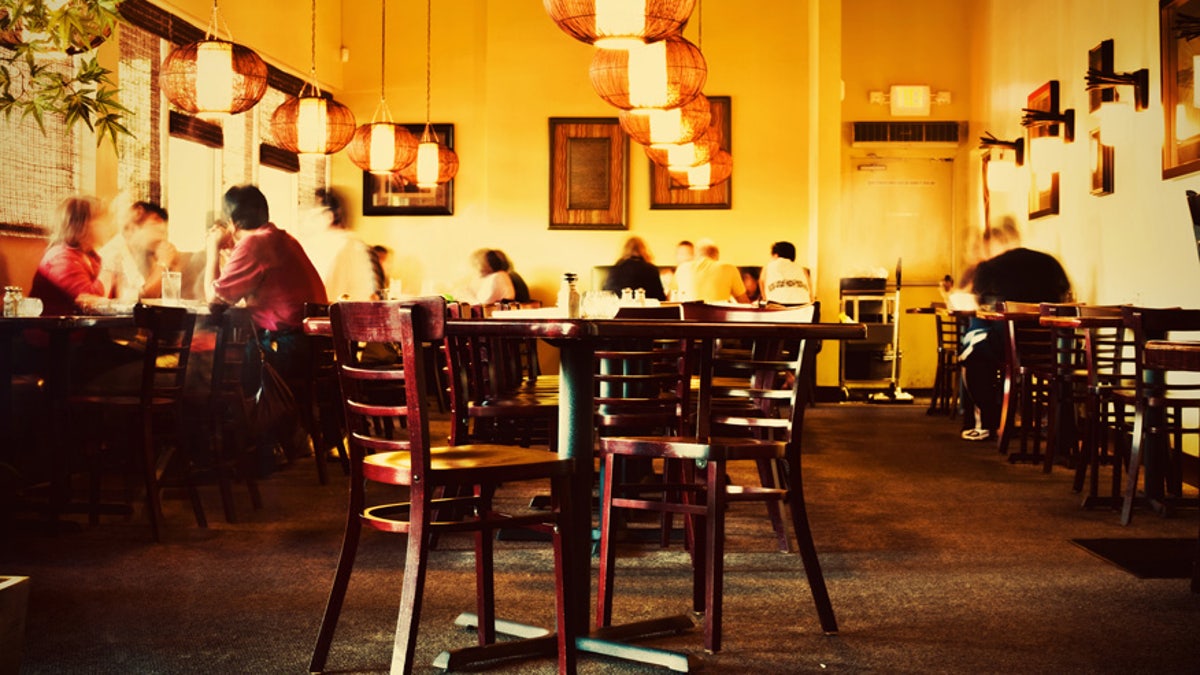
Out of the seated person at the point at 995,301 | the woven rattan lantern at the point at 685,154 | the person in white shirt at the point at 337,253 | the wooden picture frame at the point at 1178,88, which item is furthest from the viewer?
the person in white shirt at the point at 337,253

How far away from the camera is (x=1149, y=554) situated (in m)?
4.46

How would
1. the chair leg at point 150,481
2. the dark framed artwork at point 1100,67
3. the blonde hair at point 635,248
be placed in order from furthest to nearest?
the blonde hair at point 635,248 → the dark framed artwork at point 1100,67 → the chair leg at point 150,481

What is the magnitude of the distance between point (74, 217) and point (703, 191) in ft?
20.6

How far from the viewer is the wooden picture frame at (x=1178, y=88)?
21.6 ft

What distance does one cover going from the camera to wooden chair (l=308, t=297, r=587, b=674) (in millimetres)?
2582

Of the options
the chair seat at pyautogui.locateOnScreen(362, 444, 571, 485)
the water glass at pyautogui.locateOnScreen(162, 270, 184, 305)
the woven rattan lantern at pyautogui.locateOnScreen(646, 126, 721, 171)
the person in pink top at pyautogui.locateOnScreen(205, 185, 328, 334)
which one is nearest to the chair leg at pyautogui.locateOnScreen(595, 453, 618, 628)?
the chair seat at pyautogui.locateOnScreen(362, 444, 571, 485)

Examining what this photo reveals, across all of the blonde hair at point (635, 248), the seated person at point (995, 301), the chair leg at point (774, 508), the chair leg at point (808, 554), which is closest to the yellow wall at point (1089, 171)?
the seated person at point (995, 301)

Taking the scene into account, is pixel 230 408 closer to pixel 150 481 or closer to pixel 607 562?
pixel 150 481

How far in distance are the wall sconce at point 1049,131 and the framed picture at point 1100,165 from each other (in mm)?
490

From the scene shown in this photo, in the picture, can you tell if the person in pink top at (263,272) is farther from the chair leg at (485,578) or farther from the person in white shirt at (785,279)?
the person in white shirt at (785,279)

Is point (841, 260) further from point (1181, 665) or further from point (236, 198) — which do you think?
point (1181, 665)

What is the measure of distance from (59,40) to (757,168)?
10.3 metres

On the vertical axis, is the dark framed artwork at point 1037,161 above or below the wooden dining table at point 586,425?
above

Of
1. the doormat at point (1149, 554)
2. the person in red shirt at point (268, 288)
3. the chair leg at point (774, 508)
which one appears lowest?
the doormat at point (1149, 554)
